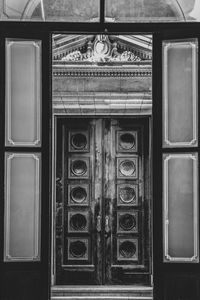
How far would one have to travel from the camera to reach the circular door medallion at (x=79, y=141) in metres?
8.82

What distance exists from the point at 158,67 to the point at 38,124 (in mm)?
970

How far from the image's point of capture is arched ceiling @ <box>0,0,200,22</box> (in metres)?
4.42

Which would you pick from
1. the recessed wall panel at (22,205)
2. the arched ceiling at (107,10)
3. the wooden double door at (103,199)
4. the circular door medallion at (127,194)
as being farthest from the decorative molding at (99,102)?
the recessed wall panel at (22,205)

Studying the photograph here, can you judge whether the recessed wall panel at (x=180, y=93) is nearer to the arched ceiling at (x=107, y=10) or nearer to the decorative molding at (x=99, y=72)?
the arched ceiling at (x=107, y=10)

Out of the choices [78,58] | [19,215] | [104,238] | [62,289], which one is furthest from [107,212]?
[19,215]

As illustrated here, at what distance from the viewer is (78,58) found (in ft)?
27.8

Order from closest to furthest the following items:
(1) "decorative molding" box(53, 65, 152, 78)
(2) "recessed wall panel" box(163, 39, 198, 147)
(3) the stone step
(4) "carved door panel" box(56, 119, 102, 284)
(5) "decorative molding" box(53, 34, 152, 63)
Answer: (2) "recessed wall panel" box(163, 39, 198, 147), (3) the stone step, (5) "decorative molding" box(53, 34, 152, 63), (1) "decorative molding" box(53, 65, 152, 78), (4) "carved door panel" box(56, 119, 102, 284)

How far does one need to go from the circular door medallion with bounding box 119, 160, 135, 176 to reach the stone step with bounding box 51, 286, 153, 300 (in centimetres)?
166

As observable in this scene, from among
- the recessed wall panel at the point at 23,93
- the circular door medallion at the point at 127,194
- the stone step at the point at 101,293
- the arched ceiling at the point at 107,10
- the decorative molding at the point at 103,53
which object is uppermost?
the decorative molding at the point at 103,53

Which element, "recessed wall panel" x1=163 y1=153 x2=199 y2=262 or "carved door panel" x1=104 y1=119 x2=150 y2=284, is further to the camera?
"carved door panel" x1=104 y1=119 x2=150 y2=284

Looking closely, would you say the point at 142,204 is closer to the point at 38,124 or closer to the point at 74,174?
the point at 74,174

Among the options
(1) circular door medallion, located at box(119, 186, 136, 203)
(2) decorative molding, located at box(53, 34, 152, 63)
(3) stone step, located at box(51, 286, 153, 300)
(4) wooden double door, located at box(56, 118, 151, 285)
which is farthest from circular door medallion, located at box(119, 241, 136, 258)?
(2) decorative molding, located at box(53, 34, 152, 63)

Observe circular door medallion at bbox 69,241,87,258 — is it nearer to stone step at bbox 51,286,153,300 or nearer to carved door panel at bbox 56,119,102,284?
carved door panel at bbox 56,119,102,284

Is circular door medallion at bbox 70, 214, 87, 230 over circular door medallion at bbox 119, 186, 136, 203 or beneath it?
beneath
